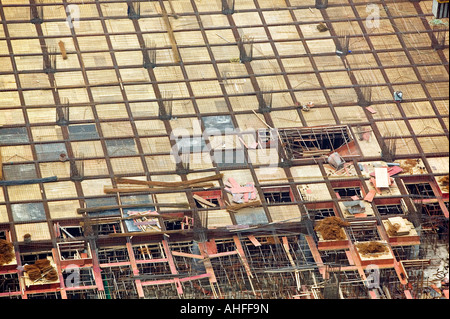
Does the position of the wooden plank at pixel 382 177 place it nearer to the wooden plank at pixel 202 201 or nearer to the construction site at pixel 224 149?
the construction site at pixel 224 149

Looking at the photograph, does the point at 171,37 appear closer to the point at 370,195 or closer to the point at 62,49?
the point at 62,49

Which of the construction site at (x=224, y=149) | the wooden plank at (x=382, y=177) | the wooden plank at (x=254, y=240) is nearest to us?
the construction site at (x=224, y=149)

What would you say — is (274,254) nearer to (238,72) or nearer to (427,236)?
(427,236)

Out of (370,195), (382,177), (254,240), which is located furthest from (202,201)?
(382,177)

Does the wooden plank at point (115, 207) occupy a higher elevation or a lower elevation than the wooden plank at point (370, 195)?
higher

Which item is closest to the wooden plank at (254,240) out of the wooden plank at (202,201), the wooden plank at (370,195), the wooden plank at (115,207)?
the wooden plank at (202,201)

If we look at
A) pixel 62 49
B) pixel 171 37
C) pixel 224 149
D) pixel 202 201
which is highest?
pixel 62 49

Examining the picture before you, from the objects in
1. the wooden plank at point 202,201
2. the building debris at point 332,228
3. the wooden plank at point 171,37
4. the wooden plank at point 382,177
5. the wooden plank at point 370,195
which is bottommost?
the building debris at point 332,228

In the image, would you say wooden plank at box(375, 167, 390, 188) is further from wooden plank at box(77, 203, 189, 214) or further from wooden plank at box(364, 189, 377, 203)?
wooden plank at box(77, 203, 189, 214)
